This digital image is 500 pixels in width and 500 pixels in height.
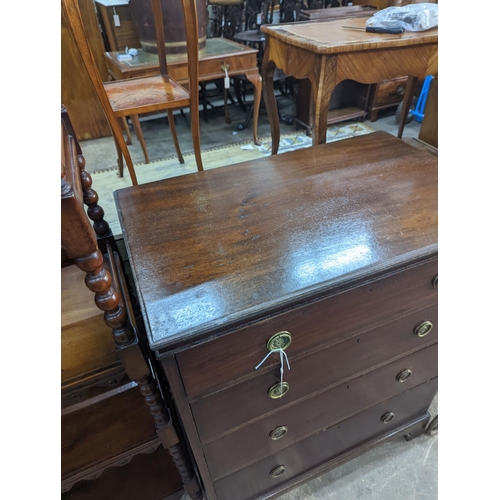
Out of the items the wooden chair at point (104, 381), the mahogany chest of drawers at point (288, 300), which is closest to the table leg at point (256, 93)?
the mahogany chest of drawers at point (288, 300)

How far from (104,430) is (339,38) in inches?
51.2

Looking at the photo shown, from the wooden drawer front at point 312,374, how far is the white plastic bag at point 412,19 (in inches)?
37.2

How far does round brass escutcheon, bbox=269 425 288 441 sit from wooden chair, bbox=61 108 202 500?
216 mm

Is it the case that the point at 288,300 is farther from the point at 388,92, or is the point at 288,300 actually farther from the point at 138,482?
the point at 388,92

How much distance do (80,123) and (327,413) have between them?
2.71 metres

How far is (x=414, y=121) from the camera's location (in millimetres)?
2875

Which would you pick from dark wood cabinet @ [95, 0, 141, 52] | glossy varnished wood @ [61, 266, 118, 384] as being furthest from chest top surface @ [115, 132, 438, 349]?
dark wood cabinet @ [95, 0, 141, 52]

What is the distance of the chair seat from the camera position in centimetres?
162

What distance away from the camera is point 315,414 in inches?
33.6

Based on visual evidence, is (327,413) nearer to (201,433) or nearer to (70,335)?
(201,433)

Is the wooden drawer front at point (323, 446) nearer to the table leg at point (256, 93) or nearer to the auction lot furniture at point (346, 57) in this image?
the auction lot furniture at point (346, 57)

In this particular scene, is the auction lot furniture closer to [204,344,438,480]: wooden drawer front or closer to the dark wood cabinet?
[204,344,438,480]: wooden drawer front

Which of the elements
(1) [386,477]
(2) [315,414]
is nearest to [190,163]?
(2) [315,414]

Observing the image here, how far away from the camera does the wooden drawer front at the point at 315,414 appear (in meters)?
0.78
